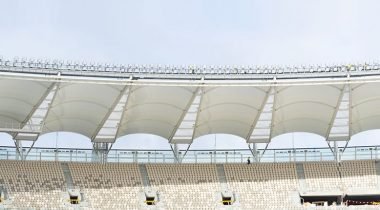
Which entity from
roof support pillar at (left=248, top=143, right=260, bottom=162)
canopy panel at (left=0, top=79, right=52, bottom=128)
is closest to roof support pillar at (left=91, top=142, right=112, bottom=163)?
canopy panel at (left=0, top=79, right=52, bottom=128)

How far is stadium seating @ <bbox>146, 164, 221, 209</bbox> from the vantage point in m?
41.2

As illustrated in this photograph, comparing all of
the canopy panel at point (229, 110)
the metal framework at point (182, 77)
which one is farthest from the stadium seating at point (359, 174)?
the canopy panel at point (229, 110)

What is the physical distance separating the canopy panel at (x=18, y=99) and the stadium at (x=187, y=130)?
9 cm

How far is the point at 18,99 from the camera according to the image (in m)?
38.6

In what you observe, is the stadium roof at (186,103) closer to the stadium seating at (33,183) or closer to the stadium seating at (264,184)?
the stadium seating at (33,183)

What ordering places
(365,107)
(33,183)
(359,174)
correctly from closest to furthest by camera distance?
(33,183), (365,107), (359,174)

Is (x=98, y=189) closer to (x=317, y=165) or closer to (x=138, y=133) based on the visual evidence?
(x=138, y=133)

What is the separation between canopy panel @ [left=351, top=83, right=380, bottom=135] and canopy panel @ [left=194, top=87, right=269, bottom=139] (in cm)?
582

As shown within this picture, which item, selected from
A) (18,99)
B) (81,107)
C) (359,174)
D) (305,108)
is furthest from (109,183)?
(359,174)

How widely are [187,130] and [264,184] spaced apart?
647 cm

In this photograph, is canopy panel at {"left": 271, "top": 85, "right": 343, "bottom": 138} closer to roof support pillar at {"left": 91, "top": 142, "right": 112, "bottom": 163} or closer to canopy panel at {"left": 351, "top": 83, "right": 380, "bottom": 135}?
canopy panel at {"left": 351, "top": 83, "right": 380, "bottom": 135}

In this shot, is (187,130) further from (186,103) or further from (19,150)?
(19,150)

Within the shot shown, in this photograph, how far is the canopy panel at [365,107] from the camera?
129 feet

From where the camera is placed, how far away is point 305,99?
134 ft
